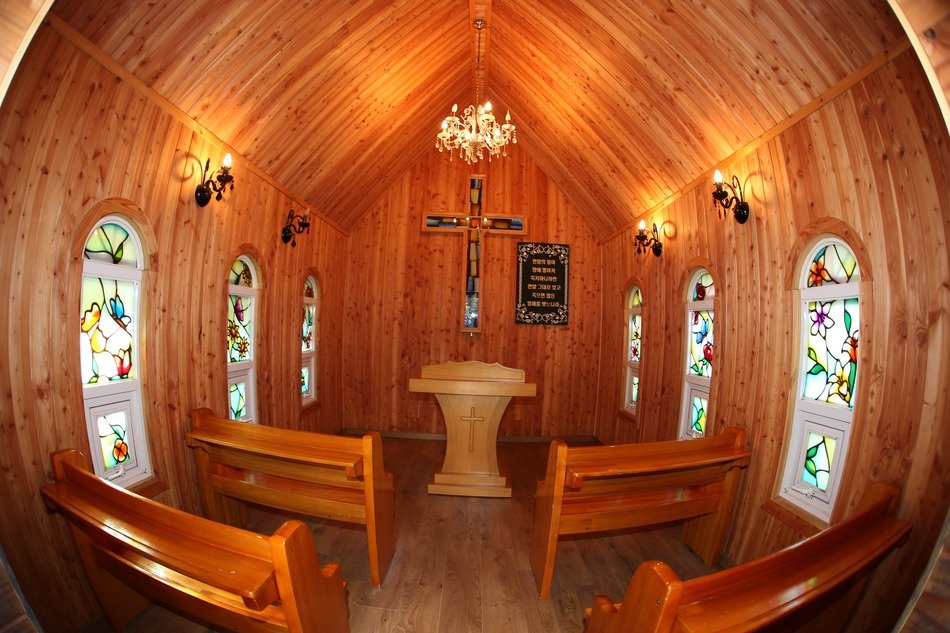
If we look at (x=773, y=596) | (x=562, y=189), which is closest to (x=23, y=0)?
(x=773, y=596)

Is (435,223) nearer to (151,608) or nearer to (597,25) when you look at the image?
(597,25)

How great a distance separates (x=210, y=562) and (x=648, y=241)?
14.6 feet

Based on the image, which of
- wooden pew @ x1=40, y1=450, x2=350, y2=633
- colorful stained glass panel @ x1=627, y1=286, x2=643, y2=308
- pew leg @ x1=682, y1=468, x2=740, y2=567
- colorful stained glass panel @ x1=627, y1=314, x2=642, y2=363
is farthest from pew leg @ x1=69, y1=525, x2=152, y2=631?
colorful stained glass panel @ x1=627, y1=286, x2=643, y2=308

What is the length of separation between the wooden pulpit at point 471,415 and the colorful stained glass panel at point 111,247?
214 centimetres

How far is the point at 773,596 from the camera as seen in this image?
4.03 ft

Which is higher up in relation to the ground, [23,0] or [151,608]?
[23,0]

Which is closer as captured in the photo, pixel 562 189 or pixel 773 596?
pixel 773 596

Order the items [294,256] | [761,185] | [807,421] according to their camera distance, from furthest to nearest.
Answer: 1. [294,256]
2. [761,185]
3. [807,421]

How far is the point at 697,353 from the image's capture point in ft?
12.6

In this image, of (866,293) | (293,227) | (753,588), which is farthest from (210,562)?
(293,227)

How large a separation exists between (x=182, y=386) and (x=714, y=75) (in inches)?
158

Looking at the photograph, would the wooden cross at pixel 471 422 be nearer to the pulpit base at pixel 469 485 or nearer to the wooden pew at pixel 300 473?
the pulpit base at pixel 469 485

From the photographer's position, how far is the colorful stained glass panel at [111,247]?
7.53ft

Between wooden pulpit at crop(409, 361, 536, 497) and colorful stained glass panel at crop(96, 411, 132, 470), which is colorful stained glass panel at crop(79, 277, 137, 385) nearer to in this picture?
colorful stained glass panel at crop(96, 411, 132, 470)
